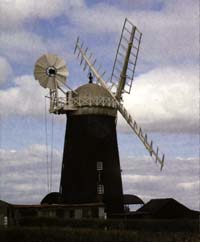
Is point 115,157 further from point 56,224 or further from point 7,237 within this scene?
point 7,237

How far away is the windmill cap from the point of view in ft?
184

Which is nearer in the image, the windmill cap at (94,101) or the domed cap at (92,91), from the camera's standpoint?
the windmill cap at (94,101)

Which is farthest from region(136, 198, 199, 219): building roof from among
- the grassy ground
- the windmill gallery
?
the grassy ground

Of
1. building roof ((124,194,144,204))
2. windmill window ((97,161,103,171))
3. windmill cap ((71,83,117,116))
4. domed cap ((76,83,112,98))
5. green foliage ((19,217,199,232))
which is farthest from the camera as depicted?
building roof ((124,194,144,204))

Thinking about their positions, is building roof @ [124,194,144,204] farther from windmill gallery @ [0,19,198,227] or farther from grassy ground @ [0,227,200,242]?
grassy ground @ [0,227,200,242]

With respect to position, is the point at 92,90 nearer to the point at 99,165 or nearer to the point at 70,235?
the point at 99,165

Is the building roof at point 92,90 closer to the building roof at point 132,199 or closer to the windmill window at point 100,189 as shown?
the windmill window at point 100,189

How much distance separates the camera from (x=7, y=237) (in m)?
35.8

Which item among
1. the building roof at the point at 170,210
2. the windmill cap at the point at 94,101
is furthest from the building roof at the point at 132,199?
the windmill cap at the point at 94,101

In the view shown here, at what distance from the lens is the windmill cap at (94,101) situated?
56.2 metres

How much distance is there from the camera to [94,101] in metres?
56.3

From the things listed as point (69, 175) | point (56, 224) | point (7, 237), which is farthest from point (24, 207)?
point (7, 237)

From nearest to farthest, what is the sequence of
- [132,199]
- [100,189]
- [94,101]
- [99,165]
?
[100,189] → [99,165] → [94,101] → [132,199]

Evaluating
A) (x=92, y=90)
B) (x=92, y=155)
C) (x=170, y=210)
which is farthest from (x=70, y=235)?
(x=170, y=210)
